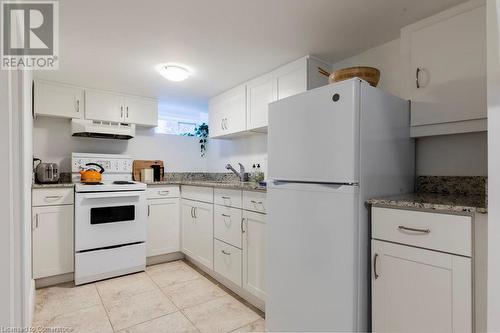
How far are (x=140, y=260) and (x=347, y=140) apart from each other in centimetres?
248

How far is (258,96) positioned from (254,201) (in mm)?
1203

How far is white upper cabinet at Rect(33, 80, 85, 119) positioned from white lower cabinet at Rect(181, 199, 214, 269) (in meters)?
1.62

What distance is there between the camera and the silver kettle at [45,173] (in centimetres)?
276

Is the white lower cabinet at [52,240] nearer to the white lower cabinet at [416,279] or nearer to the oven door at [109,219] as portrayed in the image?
the oven door at [109,219]

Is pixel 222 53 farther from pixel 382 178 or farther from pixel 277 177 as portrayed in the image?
pixel 382 178

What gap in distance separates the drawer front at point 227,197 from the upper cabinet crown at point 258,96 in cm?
78

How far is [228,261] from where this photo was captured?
2.34 metres

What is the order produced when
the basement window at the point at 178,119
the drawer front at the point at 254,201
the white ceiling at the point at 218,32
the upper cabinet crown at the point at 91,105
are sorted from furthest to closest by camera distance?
the basement window at the point at 178,119
the upper cabinet crown at the point at 91,105
the drawer front at the point at 254,201
the white ceiling at the point at 218,32

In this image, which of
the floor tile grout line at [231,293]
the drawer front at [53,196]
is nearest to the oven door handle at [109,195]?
the drawer front at [53,196]

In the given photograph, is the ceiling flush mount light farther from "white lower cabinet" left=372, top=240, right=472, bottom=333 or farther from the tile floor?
"white lower cabinet" left=372, top=240, right=472, bottom=333

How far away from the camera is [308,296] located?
1.51m

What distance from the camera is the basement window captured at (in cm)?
405

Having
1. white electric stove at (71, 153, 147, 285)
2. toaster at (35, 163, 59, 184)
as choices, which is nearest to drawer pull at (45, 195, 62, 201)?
white electric stove at (71, 153, 147, 285)

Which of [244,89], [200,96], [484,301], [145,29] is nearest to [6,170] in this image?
[145,29]
